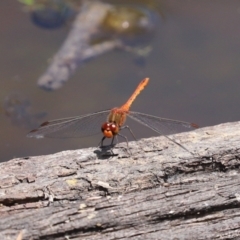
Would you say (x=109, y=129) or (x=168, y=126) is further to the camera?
(x=109, y=129)

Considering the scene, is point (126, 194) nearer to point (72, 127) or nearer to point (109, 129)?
point (109, 129)

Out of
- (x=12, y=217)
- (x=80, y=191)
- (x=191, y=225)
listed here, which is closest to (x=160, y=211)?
(x=191, y=225)

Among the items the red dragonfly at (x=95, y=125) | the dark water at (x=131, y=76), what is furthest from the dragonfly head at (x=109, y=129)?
the dark water at (x=131, y=76)

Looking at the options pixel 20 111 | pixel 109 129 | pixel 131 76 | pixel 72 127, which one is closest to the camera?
pixel 109 129

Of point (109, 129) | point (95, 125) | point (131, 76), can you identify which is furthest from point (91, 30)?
point (109, 129)

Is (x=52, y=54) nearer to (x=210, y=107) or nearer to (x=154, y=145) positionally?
(x=210, y=107)

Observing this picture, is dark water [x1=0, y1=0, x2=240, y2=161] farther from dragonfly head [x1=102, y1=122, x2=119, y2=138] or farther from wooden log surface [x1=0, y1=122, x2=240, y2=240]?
wooden log surface [x1=0, y1=122, x2=240, y2=240]

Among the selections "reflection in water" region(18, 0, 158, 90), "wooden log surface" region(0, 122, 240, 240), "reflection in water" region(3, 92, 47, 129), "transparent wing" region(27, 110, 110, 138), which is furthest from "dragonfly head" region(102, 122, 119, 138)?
"reflection in water" region(18, 0, 158, 90)
